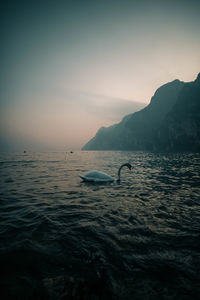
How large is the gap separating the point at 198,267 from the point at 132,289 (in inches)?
53.6

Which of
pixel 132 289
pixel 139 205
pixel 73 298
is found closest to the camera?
pixel 73 298

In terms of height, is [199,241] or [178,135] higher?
[178,135]

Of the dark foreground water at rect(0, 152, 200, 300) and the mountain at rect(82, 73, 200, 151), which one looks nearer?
the dark foreground water at rect(0, 152, 200, 300)

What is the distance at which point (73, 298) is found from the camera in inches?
75.3

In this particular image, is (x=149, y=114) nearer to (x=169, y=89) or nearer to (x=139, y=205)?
(x=169, y=89)

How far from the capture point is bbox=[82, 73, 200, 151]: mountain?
4390 inches

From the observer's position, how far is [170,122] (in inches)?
4889

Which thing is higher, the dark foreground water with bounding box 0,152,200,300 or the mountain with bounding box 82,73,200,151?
the mountain with bounding box 82,73,200,151

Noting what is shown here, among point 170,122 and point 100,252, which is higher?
point 170,122

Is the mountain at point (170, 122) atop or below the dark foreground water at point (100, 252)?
atop

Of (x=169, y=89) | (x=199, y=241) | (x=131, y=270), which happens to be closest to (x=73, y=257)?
(x=131, y=270)

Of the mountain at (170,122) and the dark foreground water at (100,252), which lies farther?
the mountain at (170,122)

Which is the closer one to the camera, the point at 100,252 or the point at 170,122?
the point at 100,252

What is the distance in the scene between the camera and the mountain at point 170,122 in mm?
111500
